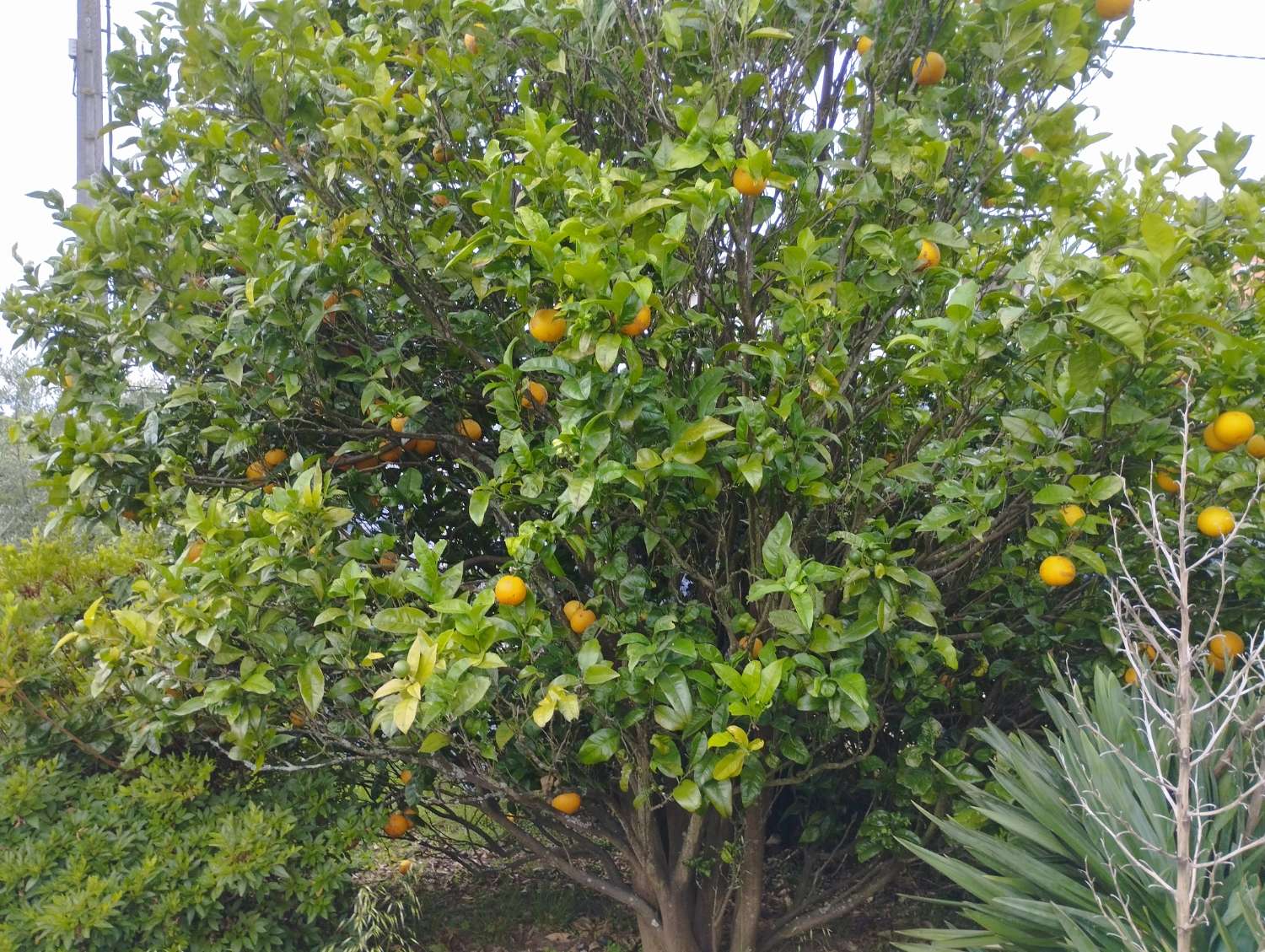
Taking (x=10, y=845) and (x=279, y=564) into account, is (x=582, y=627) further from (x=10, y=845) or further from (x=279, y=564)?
(x=10, y=845)

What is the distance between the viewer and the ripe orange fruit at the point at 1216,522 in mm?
2217

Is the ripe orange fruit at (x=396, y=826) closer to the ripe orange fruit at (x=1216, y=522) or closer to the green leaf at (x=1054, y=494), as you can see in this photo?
the green leaf at (x=1054, y=494)

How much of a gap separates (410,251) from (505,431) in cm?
67

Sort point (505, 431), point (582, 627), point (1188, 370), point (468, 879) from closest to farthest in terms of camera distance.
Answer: point (1188, 370)
point (505, 431)
point (582, 627)
point (468, 879)

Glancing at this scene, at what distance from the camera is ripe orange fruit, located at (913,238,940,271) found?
8.27 feet

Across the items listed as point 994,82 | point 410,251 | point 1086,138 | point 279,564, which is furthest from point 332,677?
point 1086,138

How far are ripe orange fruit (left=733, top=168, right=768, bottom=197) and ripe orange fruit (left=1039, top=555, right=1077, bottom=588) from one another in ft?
3.72

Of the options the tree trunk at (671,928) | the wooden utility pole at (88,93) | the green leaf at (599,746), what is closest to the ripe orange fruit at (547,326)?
the green leaf at (599,746)

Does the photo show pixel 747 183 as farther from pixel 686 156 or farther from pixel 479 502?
pixel 479 502

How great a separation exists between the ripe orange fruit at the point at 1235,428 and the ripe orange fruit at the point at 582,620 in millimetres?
1580

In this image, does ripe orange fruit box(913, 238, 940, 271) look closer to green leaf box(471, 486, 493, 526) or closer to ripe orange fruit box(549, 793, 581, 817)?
green leaf box(471, 486, 493, 526)

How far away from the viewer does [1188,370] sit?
2.25 m

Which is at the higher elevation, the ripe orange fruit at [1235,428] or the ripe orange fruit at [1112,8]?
the ripe orange fruit at [1112,8]

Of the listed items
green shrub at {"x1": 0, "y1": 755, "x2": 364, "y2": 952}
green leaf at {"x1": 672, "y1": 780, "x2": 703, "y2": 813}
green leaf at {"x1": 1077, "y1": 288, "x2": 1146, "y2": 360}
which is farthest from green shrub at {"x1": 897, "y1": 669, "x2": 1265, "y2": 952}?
green shrub at {"x1": 0, "y1": 755, "x2": 364, "y2": 952}
